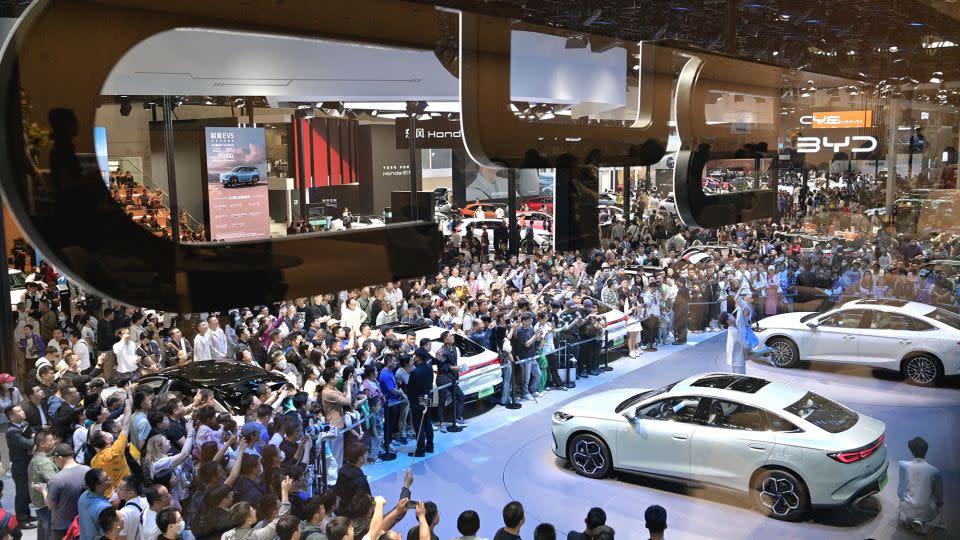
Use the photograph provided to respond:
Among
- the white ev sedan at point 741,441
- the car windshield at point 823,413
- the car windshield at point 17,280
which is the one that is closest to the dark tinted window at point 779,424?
the white ev sedan at point 741,441

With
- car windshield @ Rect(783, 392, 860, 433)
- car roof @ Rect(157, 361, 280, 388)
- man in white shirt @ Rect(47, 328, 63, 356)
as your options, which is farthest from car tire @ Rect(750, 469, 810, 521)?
man in white shirt @ Rect(47, 328, 63, 356)

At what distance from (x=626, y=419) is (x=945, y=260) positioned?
13.4 feet

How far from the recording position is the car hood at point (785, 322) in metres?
8.21

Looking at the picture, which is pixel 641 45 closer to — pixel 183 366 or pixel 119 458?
pixel 119 458

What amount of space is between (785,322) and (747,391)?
3168mm

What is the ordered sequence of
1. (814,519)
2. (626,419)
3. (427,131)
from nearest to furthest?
1. (427,131)
2. (814,519)
3. (626,419)

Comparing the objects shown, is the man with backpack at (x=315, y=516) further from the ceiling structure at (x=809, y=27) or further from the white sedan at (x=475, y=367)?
the white sedan at (x=475, y=367)

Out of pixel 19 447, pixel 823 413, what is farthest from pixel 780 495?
pixel 19 447

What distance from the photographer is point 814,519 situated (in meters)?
5.15

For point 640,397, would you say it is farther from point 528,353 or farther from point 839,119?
point 839,119

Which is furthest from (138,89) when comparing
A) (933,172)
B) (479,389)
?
(479,389)

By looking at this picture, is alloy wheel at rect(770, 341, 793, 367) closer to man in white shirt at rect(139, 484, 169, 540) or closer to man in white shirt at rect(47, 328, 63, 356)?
man in white shirt at rect(139, 484, 169, 540)

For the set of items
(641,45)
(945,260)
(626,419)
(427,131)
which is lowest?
(626,419)

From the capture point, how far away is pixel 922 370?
734 cm
